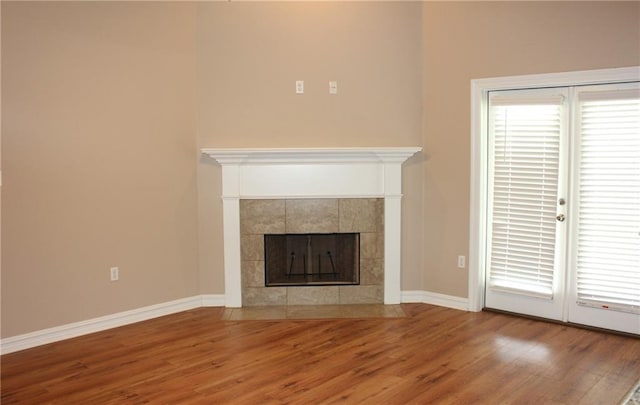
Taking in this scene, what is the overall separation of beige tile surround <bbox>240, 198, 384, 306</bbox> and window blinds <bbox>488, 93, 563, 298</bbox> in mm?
1017

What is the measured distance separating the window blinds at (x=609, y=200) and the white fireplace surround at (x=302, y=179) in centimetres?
137

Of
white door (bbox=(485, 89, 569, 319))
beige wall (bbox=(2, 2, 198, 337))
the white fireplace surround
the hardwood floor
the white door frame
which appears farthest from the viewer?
the white fireplace surround

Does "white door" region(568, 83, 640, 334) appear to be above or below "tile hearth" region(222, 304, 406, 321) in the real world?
above

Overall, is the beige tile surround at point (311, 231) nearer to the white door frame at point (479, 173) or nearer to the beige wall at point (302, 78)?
the beige wall at point (302, 78)

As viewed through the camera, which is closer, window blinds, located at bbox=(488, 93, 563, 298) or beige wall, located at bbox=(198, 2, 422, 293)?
window blinds, located at bbox=(488, 93, 563, 298)

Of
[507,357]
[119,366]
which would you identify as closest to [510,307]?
[507,357]

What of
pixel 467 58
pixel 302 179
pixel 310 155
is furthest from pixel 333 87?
pixel 467 58

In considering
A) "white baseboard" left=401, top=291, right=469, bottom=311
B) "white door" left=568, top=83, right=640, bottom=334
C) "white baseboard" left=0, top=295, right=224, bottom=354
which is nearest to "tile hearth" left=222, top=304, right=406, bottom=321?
"white baseboard" left=401, top=291, right=469, bottom=311

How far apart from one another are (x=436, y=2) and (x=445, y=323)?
2747mm

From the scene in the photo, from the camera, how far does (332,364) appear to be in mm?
3363

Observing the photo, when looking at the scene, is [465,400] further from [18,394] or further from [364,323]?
[18,394]

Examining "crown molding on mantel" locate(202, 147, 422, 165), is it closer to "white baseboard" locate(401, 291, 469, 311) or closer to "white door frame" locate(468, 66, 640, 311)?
"white door frame" locate(468, 66, 640, 311)

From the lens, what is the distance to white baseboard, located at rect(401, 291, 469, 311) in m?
4.57

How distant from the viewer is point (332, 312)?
4.47 m
